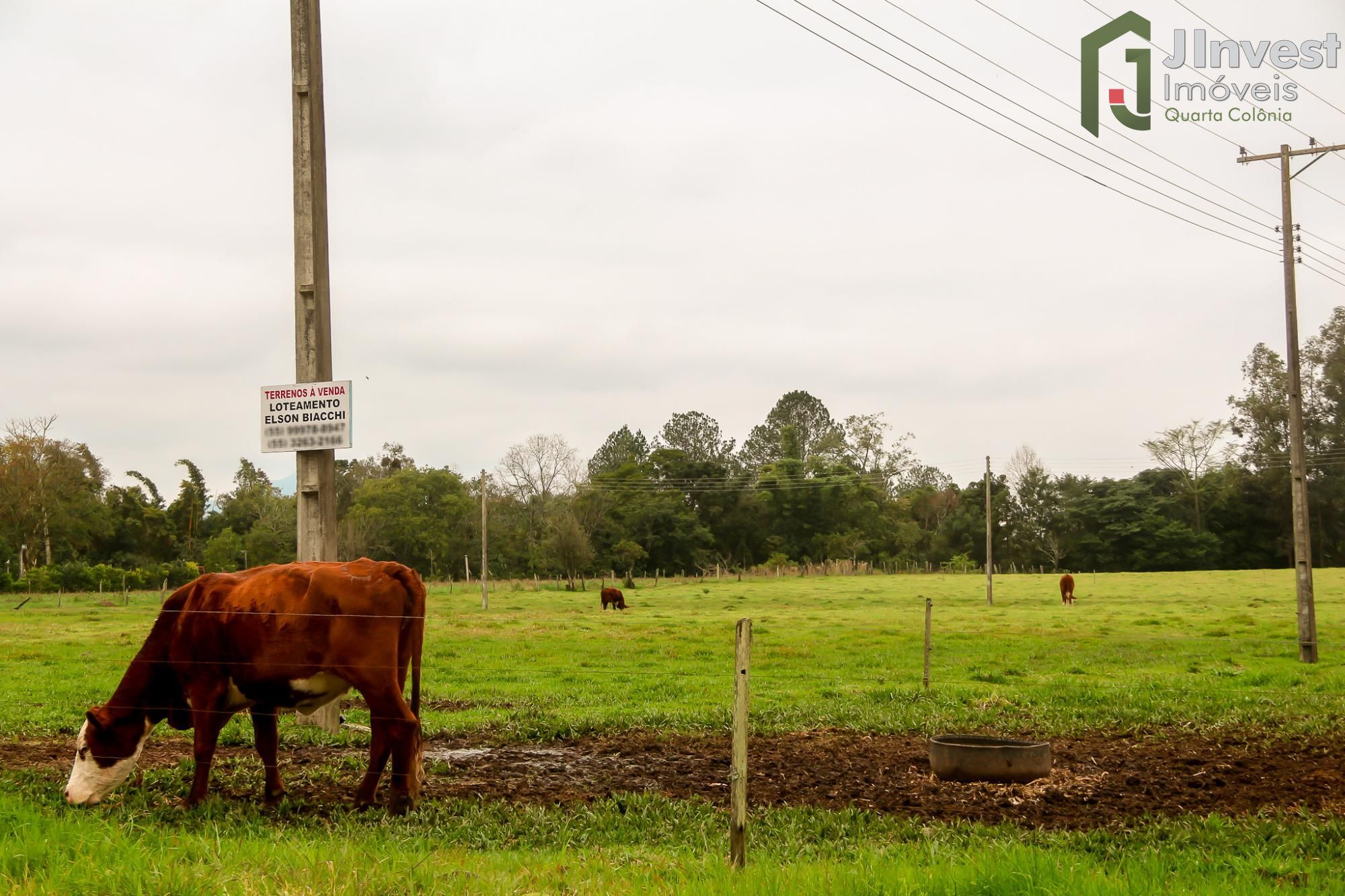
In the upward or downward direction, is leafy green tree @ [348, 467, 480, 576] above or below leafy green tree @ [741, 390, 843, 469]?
below

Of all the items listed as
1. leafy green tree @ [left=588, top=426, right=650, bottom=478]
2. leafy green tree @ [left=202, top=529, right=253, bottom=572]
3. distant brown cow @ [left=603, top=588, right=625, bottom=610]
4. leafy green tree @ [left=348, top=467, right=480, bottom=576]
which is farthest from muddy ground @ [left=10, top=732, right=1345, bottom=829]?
leafy green tree @ [left=588, top=426, right=650, bottom=478]

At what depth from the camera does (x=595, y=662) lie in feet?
66.1

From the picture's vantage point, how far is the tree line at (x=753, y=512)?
2376 inches

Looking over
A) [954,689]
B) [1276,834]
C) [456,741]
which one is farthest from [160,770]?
[954,689]

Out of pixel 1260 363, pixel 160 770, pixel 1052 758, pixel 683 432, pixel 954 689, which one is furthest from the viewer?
pixel 683 432

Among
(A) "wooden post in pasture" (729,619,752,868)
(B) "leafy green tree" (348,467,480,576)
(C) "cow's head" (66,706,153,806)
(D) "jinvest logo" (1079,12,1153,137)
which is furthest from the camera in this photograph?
(B) "leafy green tree" (348,467,480,576)

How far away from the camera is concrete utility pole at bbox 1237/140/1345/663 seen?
20.1 m

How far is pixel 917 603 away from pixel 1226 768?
35893mm

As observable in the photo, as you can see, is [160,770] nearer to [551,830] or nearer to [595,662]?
[551,830]

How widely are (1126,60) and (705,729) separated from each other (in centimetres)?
1354

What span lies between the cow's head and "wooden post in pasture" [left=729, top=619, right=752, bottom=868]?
4.56 m

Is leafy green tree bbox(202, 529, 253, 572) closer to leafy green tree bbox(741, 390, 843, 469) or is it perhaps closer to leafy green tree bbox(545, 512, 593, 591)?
leafy green tree bbox(545, 512, 593, 591)

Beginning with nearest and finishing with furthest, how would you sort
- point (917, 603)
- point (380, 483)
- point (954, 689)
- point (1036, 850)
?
point (1036, 850) < point (954, 689) < point (917, 603) < point (380, 483)

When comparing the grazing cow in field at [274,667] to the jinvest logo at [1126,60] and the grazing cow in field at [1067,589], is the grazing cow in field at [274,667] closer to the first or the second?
the jinvest logo at [1126,60]
